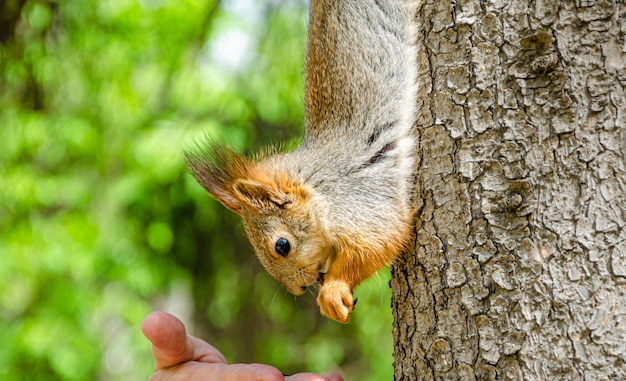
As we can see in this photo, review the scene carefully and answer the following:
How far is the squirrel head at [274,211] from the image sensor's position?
6.08 feet

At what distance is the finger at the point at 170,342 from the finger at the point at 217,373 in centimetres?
3

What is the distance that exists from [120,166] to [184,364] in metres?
2.90

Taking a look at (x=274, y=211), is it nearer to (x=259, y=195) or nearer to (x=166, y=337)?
(x=259, y=195)

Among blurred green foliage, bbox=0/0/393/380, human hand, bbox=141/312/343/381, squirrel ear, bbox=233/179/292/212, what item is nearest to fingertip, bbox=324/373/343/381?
human hand, bbox=141/312/343/381

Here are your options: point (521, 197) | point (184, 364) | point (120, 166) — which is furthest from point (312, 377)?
point (120, 166)

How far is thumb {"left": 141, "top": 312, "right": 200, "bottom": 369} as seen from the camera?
1593 millimetres

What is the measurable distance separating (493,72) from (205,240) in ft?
9.65

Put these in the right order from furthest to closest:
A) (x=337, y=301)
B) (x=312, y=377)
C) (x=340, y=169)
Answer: (x=340, y=169)
(x=337, y=301)
(x=312, y=377)

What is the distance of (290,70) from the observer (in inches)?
159

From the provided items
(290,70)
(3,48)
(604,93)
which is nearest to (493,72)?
(604,93)

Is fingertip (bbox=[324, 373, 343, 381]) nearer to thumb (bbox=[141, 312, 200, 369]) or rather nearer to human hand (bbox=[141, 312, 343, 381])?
human hand (bbox=[141, 312, 343, 381])

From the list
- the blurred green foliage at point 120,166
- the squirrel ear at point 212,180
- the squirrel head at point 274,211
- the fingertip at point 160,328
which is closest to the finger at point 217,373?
the fingertip at point 160,328

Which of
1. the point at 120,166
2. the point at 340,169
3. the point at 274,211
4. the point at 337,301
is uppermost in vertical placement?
the point at 340,169

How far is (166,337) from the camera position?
1609 mm
